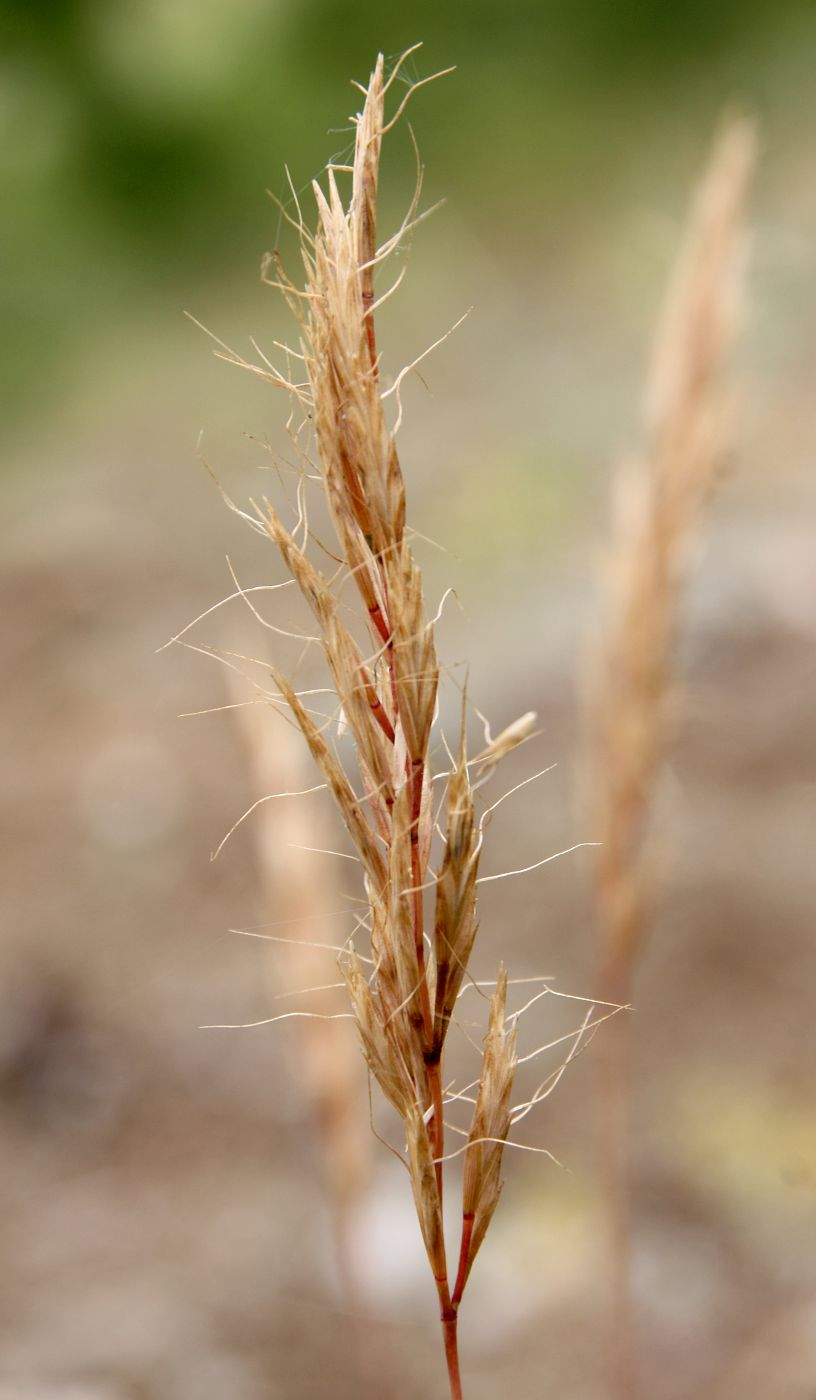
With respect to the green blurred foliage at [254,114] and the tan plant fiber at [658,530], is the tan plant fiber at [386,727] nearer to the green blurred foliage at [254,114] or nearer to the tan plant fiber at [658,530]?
the tan plant fiber at [658,530]

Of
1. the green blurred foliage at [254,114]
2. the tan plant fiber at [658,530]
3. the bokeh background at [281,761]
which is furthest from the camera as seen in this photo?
the green blurred foliage at [254,114]

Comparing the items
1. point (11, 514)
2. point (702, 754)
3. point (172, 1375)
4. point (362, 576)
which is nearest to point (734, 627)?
point (702, 754)

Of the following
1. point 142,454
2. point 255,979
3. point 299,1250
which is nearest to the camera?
point 299,1250

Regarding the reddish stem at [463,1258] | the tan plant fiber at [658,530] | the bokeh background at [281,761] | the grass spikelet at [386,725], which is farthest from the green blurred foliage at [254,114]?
the reddish stem at [463,1258]

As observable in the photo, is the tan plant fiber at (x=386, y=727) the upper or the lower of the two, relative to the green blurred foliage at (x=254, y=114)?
lower

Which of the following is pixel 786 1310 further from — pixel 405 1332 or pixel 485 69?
pixel 485 69

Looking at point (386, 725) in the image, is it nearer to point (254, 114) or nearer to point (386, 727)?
point (386, 727)

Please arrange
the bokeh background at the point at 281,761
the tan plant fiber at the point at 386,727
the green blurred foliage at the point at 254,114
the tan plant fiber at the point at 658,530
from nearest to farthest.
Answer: the tan plant fiber at the point at 386,727 < the tan plant fiber at the point at 658,530 < the bokeh background at the point at 281,761 < the green blurred foliage at the point at 254,114
